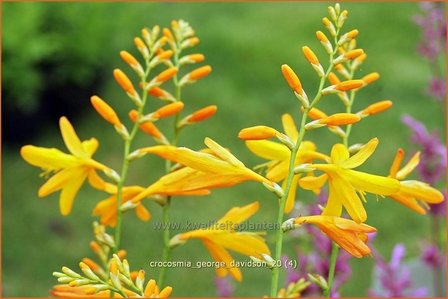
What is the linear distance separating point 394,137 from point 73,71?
1.68 m

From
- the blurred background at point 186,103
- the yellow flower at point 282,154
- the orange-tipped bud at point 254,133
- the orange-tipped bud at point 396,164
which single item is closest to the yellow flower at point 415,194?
the orange-tipped bud at point 396,164

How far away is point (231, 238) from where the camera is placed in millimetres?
959

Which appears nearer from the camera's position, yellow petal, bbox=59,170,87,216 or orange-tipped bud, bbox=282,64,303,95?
orange-tipped bud, bbox=282,64,303,95

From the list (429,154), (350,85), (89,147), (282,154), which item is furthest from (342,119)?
(429,154)

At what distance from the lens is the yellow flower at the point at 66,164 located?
39.4 inches

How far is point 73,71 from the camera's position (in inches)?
161

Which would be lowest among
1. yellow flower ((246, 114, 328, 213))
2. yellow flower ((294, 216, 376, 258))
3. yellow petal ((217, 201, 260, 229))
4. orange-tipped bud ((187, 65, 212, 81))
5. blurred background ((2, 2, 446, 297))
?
yellow flower ((294, 216, 376, 258))

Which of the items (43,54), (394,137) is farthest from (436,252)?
(43,54)

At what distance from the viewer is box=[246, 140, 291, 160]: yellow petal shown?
0.93m

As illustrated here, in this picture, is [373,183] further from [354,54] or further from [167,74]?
[167,74]

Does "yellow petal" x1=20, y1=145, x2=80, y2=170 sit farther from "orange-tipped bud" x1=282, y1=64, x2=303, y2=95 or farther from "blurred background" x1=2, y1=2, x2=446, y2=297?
"blurred background" x1=2, y1=2, x2=446, y2=297

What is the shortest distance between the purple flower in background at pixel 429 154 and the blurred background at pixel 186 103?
1.09 m

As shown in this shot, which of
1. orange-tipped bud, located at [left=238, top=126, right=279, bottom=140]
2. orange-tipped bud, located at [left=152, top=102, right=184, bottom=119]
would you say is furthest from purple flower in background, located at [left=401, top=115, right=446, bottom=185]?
orange-tipped bud, located at [left=238, top=126, right=279, bottom=140]

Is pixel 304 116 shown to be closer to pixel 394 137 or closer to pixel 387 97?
pixel 394 137
